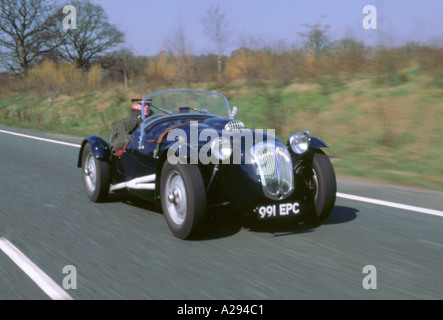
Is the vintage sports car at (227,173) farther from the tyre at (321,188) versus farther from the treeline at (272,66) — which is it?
the treeline at (272,66)

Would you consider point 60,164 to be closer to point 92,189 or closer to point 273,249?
point 92,189

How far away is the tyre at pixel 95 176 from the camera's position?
704cm

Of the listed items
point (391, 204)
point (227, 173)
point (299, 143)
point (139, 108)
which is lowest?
point (391, 204)

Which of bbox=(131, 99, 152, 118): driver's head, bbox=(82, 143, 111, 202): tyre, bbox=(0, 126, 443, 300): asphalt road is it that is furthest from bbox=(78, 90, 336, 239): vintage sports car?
bbox=(82, 143, 111, 202): tyre

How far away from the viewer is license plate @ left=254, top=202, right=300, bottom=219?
5.16 metres

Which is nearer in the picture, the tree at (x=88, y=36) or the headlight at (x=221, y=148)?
the headlight at (x=221, y=148)

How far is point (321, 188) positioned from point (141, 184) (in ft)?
7.00

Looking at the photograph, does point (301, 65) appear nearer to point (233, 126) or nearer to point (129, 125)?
point (129, 125)

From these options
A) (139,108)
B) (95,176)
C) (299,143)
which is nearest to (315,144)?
(299,143)

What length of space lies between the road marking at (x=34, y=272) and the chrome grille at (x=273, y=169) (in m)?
2.13

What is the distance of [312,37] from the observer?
48.1 feet

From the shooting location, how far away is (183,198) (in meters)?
5.39

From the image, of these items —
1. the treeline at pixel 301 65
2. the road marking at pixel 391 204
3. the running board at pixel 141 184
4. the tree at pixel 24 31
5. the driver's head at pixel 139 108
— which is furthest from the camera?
the tree at pixel 24 31

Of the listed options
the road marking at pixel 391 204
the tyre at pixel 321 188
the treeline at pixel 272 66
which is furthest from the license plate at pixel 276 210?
the treeline at pixel 272 66
